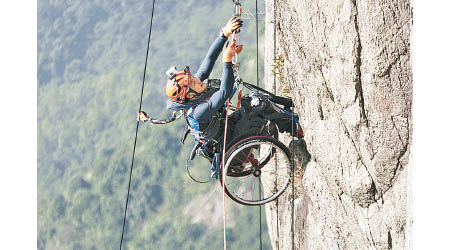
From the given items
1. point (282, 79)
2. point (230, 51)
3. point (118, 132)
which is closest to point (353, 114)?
point (230, 51)

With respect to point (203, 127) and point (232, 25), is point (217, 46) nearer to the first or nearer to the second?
point (232, 25)

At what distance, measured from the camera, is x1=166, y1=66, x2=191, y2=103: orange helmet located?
7.45 metres

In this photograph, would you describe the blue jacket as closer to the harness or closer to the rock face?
the harness

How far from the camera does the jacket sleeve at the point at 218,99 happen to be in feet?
24.0

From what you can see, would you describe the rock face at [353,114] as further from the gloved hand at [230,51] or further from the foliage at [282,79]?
the foliage at [282,79]

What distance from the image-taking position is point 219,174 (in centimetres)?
822

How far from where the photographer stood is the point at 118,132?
121m

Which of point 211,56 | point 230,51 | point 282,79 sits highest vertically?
point 282,79

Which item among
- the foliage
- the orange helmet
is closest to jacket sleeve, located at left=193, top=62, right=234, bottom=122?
the orange helmet

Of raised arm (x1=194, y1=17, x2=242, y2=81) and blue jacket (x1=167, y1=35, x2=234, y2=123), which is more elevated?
raised arm (x1=194, y1=17, x2=242, y2=81)

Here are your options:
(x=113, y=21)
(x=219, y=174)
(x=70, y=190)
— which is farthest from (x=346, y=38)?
(x=113, y=21)

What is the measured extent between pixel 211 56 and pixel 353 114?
209cm

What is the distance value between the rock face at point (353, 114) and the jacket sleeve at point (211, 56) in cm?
109

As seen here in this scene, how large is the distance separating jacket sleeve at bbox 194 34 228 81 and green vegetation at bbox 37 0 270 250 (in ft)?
264
